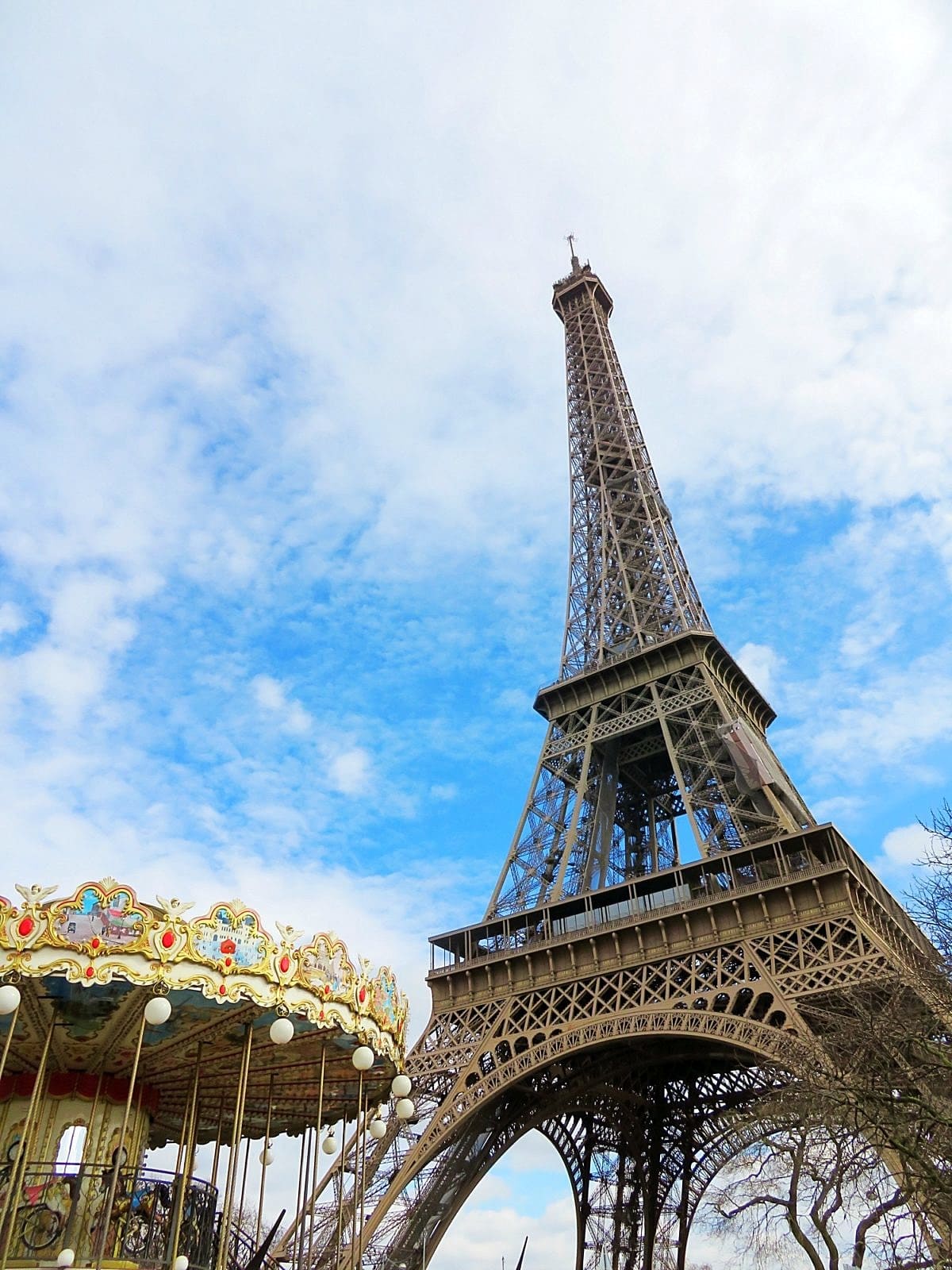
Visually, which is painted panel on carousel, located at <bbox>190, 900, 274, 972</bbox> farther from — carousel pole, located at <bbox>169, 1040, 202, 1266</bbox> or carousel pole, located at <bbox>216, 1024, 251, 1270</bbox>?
carousel pole, located at <bbox>169, 1040, 202, 1266</bbox>

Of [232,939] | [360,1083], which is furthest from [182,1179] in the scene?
[232,939]

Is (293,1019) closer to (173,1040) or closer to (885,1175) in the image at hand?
(173,1040)

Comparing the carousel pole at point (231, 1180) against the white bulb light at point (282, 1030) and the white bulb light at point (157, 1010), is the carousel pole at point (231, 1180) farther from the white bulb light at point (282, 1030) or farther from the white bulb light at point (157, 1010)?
the white bulb light at point (157, 1010)

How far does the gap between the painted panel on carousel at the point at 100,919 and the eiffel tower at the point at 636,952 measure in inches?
251

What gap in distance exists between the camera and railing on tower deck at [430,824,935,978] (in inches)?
848

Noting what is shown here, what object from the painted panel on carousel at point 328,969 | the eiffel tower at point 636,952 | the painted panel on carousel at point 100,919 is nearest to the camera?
the painted panel on carousel at point 100,919

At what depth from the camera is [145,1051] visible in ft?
42.2

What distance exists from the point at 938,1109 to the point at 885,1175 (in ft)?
14.1

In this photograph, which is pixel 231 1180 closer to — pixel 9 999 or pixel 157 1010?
pixel 157 1010

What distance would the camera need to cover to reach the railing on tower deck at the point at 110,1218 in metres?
11.0

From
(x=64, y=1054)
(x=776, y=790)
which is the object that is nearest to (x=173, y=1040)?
(x=64, y=1054)

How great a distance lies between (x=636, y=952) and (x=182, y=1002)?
45.6ft

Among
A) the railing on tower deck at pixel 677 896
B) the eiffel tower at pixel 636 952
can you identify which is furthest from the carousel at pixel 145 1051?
the railing on tower deck at pixel 677 896

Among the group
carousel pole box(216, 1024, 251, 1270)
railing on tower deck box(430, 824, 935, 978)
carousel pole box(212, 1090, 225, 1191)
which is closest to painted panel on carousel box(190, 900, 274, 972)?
carousel pole box(216, 1024, 251, 1270)
